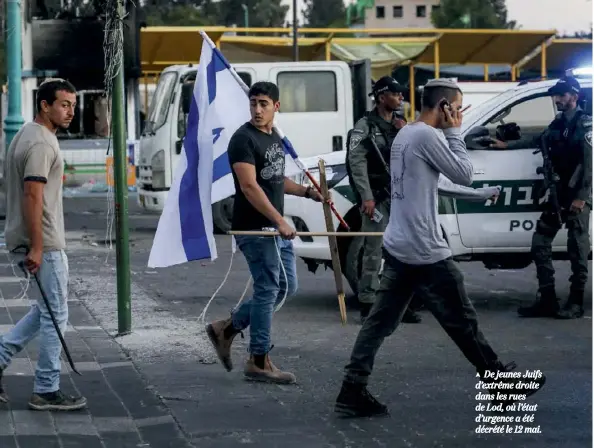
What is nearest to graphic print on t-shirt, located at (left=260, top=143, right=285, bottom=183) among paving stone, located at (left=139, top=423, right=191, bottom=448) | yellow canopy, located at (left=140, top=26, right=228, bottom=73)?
paving stone, located at (left=139, top=423, right=191, bottom=448)

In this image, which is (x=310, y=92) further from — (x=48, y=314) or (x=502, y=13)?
(x=502, y=13)

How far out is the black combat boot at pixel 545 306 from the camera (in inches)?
428

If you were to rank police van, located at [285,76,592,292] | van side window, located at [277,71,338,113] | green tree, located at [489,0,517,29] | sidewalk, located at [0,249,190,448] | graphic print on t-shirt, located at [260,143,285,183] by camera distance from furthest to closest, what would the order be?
green tree, located at [489,0,517,29]
van side window, located at [277,71,338,113]
police van, located at [285,76,592,292]
graphic print on t-shirt, located at [260,143,285,183]
sidewalk, located at [0,249,190,448]

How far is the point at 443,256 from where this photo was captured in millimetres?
6863

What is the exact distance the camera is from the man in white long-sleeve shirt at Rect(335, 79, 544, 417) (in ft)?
22.4

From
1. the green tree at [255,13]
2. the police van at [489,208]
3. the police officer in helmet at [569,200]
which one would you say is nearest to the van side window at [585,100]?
the police van at [489,208]

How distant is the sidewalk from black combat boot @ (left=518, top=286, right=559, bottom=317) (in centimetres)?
348

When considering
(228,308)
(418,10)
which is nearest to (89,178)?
(228,308)

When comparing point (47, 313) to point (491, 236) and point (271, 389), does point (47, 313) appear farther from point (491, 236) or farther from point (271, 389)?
point (491, 236)

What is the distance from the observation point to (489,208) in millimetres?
11133

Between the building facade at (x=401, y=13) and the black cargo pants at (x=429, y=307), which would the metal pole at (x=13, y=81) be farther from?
the building facade at (x=401, y=13)

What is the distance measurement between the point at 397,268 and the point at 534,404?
1057 millimetres

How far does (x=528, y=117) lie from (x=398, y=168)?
261 inches

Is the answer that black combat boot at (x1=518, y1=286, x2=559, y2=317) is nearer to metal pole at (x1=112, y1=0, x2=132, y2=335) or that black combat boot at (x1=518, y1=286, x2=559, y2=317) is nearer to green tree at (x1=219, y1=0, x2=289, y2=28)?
metal pole at (x1=112, y1=0, x2=132, y2=335)
